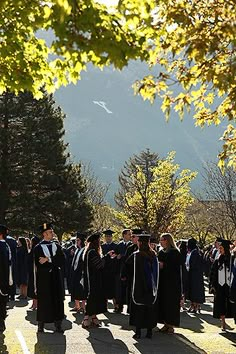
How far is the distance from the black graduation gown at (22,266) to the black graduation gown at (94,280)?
7455 mm

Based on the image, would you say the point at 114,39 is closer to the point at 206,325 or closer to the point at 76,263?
the point at 206,325

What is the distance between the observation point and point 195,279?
1692 cm

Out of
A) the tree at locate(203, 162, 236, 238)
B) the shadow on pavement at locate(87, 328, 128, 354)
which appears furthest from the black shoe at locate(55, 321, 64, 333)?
the tree at locate(203, 162, 236, 238)

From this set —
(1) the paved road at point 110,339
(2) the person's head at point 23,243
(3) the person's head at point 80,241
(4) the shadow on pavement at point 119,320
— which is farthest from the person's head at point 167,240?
(2) the person's head at point 23,243

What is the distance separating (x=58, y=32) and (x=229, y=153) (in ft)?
13.8

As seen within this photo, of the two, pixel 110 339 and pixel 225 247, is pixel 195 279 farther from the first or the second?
pixel 110 339

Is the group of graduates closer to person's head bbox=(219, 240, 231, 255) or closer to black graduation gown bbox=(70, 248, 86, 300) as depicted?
person's head bbox=(219, 240, 231, 255)

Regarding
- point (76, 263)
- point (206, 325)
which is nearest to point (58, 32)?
point (206, 325)

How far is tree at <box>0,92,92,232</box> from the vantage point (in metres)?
38.2

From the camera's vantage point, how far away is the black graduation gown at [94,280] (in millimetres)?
12906

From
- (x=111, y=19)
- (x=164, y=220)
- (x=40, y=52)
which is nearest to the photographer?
(x=111, y=19)

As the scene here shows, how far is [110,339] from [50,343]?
129 centimetres

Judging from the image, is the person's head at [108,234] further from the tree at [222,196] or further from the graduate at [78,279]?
the tree at [222,196]

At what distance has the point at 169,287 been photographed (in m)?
12.3
